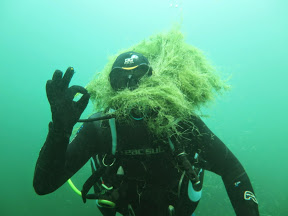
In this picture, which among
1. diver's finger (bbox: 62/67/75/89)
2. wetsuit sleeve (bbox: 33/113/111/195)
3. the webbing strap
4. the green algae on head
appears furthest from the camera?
the webbing strap

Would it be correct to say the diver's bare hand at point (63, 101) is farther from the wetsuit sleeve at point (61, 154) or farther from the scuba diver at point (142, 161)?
the scuba diver at point (142, 161)

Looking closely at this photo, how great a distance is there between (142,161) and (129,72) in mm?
874

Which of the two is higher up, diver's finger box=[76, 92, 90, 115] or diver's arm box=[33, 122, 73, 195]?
diver's finger box=[76, 92, 90, 115]

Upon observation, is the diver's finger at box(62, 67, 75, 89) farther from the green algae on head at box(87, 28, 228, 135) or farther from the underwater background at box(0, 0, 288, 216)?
the underwater background at box(0, 0, 288, 216)

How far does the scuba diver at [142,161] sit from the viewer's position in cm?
171

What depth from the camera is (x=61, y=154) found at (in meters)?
1.53

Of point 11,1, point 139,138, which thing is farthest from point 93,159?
point 11,1

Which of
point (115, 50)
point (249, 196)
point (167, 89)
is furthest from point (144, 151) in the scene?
point (115, 50)

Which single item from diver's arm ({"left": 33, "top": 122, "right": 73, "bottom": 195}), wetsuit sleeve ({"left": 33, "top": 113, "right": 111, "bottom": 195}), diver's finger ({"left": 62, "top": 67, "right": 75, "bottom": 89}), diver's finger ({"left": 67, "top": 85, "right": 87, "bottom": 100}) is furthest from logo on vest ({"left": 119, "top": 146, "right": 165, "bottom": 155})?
diver's finger ({"left": 62, "top": 67, "right": 75, "bottom": 89})

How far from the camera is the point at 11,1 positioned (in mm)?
40000

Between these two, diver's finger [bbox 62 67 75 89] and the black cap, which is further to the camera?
the black cap

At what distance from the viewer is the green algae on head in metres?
1.62

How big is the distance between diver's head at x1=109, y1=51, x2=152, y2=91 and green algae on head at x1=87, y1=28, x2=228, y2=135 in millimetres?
67

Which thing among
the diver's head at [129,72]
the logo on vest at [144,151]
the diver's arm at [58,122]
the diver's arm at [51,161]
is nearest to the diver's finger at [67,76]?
the diver's arm at [58,122]
